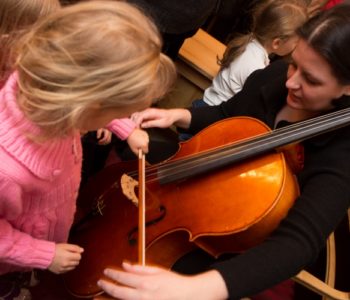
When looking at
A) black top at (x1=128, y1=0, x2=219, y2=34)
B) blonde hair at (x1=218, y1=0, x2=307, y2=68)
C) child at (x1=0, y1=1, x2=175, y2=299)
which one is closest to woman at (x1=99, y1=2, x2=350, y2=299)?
child at (x1=0, y1=1, x2=175, y2=299)

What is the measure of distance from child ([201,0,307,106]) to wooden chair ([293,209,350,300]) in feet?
2.28

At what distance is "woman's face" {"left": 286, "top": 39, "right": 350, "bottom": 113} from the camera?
84 centimetres

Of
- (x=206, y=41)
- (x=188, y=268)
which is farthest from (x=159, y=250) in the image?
(x=206, y=41)

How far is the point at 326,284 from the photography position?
97cm

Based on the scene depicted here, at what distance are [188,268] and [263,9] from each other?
1054mm

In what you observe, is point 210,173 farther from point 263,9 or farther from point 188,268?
point 263,9

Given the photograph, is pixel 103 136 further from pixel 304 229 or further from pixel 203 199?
pixel 304 229

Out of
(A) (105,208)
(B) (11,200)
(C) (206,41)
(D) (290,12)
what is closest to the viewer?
(B) (11,200)

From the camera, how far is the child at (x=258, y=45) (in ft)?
4.74

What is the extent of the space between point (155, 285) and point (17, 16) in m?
0.56

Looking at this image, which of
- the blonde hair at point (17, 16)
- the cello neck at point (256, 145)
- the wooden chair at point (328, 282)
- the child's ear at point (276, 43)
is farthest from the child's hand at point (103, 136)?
the child's ear at point (276, 43)

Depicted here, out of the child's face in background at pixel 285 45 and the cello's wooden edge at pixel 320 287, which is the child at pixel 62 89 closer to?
the cello's wooden edge at pixel 320 287

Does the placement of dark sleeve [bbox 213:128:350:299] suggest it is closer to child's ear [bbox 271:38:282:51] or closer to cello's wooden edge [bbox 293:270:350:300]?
cello's wooden edge [bbox 293:270:350:300]

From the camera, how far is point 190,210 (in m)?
0.90
